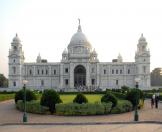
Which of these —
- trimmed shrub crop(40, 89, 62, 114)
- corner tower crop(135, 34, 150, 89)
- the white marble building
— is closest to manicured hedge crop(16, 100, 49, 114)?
trimmed shrub crop(40, 89, 62, 114)

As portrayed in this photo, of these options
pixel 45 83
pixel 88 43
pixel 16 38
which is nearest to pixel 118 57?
pixel 88 43

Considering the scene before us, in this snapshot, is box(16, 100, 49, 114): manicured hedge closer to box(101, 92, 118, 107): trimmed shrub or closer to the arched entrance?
box(101, 92, 118, 107): trimmed shrub

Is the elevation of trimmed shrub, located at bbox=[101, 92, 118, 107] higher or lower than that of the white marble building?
lower

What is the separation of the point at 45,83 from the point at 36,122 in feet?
253

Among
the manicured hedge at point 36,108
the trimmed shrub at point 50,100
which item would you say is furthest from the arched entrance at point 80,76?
the trimmed shrub at point 50,100

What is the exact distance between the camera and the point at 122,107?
28969 millimetres

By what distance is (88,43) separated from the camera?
352 feet

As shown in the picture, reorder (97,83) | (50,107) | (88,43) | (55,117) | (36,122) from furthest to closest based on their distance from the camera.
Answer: (88,43) → (97,83) → (50,107) → (55,117) → (36,122)

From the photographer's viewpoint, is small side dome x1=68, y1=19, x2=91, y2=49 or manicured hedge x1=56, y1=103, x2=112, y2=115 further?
small side dome x1=68, y1=19, x2=91, y2=49

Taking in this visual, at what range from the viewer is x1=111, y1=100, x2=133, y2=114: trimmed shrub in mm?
28316

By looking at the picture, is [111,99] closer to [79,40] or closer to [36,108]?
[36,108]

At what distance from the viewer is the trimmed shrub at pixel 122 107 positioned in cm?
2832

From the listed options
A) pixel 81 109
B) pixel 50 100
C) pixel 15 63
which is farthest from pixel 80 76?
pixel 81 109

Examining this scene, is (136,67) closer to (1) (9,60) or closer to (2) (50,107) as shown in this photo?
(1) (9,60)
